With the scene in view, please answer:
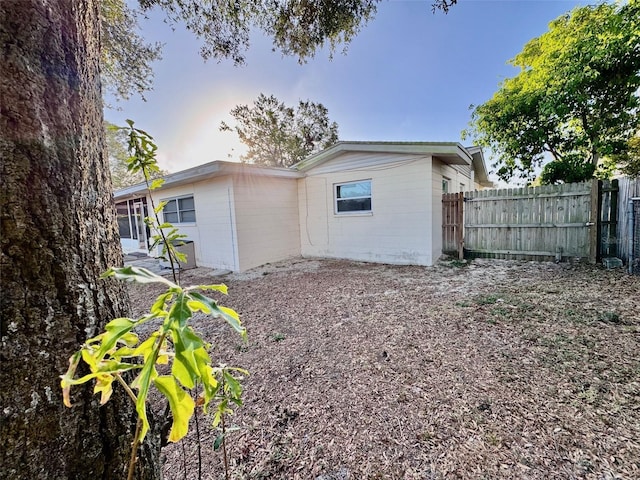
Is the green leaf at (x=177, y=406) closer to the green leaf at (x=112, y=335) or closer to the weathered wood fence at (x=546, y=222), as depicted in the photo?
the green leaf at (x=112, y=335)

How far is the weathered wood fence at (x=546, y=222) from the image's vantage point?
213 inches

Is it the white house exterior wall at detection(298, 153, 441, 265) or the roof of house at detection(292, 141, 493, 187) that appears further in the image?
the white house exterior wall at detection(298, 153, 441, 265)

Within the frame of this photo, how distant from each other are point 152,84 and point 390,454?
716cm

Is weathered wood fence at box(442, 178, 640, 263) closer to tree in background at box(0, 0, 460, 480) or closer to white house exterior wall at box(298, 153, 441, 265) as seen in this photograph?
white house exterior wall at box(298, 153, 441, 265)

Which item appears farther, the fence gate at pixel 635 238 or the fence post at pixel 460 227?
the fence post at pixel 460 227

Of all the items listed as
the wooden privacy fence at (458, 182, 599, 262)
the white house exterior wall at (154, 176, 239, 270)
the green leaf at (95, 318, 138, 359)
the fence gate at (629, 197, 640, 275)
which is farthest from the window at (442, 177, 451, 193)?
the green leaf at (95, 318, 138, 359)

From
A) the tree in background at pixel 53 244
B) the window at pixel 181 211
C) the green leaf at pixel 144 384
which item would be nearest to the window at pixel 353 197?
the window at pixel 181 211

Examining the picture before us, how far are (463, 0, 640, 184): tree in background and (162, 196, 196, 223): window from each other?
36.2 feet

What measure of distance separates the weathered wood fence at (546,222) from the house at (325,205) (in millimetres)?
750

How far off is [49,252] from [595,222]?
8054 millimetres

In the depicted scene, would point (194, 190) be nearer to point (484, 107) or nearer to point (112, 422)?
point (112, 422)

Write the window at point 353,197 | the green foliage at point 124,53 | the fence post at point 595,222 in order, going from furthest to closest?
the window at point 353,197 < the fence post at point 595,222 < the green foliage at point 124,53

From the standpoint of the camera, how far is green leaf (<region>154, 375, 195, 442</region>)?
51 centimetres

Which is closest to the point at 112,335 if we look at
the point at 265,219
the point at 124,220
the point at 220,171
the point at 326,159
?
the point at 220,171
